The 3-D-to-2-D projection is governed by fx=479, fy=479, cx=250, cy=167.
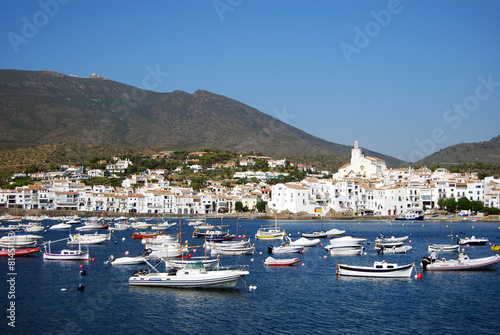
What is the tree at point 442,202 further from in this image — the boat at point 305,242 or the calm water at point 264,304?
the calm water at point 264,304

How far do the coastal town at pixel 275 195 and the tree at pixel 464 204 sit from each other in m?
0.78

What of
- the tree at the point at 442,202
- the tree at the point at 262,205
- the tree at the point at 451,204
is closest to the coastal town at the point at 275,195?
the tree at the point at 262,205

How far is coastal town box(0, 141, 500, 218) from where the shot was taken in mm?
81000

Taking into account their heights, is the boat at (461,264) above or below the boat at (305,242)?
below

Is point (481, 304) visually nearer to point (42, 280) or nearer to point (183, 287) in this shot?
point (183, 287)

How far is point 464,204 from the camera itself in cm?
7506

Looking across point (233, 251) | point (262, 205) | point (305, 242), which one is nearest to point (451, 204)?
point (262, 205)

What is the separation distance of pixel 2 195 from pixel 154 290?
247 ft

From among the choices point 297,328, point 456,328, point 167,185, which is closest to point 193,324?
point 297,328

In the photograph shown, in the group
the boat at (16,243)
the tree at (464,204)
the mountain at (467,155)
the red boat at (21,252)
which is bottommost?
the red boat at (21,252)

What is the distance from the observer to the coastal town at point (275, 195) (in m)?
81.0

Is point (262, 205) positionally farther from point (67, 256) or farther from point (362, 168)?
point (67, 256)

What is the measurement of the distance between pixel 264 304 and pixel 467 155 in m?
188

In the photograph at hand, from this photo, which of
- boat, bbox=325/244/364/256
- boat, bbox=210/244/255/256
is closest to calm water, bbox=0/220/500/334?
boat, bbox=210/244/255/256
